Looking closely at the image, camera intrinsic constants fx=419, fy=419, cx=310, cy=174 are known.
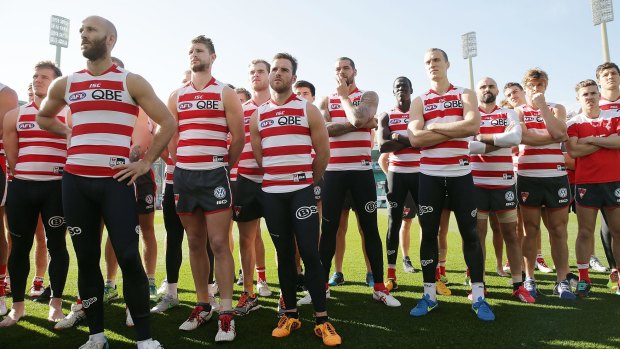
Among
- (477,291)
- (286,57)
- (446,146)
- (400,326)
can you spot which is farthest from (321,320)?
(286,57)

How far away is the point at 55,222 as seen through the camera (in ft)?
A: 14.7

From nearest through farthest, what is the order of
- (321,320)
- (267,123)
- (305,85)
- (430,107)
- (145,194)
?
(321,320), (267,123), (430,107), (145,194), (305,85)

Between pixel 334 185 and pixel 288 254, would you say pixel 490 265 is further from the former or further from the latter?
pixel 288 254

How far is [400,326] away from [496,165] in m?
2.60

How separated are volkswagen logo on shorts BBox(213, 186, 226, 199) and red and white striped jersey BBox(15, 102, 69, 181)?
6.21ft

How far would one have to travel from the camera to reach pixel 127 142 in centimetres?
366

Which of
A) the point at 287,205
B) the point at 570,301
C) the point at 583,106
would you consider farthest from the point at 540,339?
the point at 583,106

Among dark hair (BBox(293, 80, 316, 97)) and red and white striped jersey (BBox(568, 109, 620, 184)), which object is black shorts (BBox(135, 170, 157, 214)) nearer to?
dark hair (BBox(293, 80, 316, 97))

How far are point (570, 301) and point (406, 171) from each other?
8.34 ft

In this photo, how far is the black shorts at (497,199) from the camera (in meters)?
5.38

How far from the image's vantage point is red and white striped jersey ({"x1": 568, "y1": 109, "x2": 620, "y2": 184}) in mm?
5367

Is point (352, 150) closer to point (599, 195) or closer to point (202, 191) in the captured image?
Result: point (202, 191)

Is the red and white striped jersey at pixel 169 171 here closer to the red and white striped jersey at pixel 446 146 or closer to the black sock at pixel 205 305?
the black sock at pixel 205 305

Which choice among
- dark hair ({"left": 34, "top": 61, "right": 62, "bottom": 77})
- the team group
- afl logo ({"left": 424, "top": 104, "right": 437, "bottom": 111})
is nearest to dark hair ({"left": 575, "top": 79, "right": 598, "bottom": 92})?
the team group
